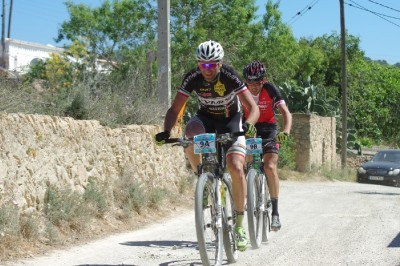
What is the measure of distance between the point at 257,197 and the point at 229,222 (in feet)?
4.22

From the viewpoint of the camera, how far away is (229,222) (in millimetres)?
6988

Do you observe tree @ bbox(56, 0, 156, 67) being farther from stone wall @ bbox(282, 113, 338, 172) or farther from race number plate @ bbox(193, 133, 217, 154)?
race number plate @ bbox(193, 133, 217, 154)

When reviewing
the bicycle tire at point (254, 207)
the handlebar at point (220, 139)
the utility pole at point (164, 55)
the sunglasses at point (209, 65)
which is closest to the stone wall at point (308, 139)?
the utility pole at point (164, 55)

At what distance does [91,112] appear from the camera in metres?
10.8

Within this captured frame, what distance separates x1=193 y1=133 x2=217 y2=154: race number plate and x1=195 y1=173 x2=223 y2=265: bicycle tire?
23 centimetres

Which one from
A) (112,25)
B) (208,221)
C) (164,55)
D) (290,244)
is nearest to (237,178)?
(208,221)

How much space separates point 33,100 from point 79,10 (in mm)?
25674

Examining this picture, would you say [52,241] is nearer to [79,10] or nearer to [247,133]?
[247,133]

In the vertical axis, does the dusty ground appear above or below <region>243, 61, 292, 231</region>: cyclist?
below

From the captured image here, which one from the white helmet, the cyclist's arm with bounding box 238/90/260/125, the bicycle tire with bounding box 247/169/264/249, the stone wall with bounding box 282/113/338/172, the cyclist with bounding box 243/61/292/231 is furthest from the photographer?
the stone wall with bounding box 282/113/338/172

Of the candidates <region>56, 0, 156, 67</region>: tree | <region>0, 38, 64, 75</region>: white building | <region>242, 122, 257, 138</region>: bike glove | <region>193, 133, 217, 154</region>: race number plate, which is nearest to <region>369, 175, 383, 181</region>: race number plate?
<region>56, 0, 156, 67</region>: tree

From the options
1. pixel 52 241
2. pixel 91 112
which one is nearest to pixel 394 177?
pixel 91 112

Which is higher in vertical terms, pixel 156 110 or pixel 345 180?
pixel 156 110

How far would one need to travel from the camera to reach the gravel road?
7.48 metres
